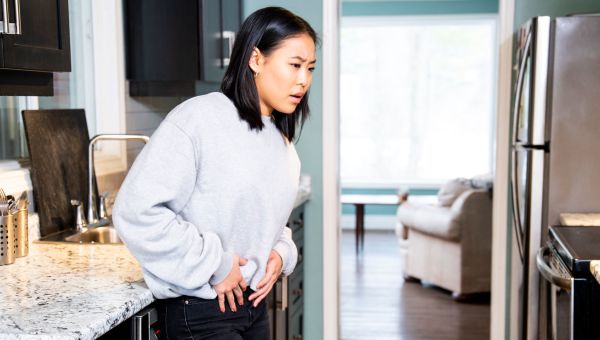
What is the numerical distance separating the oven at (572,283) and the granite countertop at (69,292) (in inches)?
42.9

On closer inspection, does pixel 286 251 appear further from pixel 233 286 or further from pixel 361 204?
pixel 361 204

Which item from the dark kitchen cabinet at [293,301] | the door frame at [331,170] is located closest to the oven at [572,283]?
the dark kitchen cabinet at [293,301]

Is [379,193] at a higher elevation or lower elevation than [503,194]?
lower

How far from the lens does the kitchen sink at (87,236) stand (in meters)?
2.50

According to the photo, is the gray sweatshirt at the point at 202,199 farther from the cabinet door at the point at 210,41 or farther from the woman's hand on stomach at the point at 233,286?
the cabinet door at the point at 210,41

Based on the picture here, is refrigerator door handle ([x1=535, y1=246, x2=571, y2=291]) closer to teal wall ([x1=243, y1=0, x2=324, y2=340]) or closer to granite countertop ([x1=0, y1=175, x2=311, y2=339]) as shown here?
granite countertop ([x1=0, y1=175, x2=311, y2=339])

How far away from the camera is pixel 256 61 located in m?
1.70

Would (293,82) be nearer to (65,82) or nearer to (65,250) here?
(65,250)

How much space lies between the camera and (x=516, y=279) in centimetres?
367

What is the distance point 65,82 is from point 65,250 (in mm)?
1010

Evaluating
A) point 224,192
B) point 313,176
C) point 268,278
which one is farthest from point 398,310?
point 224,192

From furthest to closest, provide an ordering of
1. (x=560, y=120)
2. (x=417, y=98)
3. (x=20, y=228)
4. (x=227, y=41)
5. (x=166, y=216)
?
(x=417, y=98) → (x=227, y=41) → (x=560, y=120) → (x=20, y=228) → (x=166, y=216)

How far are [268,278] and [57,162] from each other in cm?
117

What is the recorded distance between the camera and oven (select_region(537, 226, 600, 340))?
6.52ft
